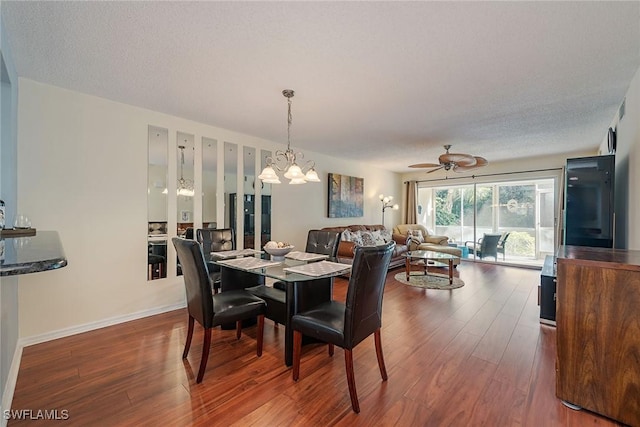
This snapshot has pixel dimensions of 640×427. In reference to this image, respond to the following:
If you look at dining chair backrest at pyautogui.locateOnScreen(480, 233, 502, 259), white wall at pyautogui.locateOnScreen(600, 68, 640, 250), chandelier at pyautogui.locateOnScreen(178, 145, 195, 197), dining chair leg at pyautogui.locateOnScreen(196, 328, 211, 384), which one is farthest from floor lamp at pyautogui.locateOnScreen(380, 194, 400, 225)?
dining chair leg at pyautogui.locateOnScreen(196, 328, 211, 384)

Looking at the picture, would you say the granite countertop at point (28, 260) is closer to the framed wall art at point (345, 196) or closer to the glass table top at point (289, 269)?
the glass table top at point (289, 269)

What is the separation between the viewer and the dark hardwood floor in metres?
1.63

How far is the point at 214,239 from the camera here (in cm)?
333

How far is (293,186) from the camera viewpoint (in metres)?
4.96

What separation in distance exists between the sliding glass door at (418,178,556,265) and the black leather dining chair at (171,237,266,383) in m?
5.77

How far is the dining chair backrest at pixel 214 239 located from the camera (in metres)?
3.22

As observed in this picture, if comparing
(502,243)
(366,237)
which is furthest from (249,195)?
(502,243)

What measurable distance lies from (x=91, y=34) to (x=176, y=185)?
1.85 m

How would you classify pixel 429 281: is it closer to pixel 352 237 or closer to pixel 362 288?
pixel 352 237

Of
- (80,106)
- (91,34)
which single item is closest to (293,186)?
(80,106)

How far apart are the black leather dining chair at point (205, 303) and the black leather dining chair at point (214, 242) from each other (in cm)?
98

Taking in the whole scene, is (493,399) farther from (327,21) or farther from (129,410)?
(327,21)

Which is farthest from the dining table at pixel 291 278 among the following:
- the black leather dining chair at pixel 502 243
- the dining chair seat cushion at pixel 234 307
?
the black leather dining chair at pixel 502 243

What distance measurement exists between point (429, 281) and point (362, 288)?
11.5ft
